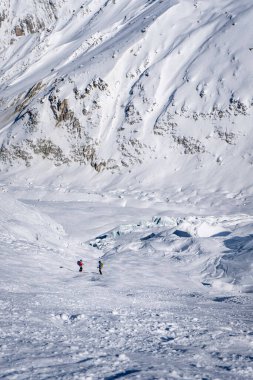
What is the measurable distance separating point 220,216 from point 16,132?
1368 inches

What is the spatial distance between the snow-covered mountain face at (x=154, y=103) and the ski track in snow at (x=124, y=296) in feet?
52.3

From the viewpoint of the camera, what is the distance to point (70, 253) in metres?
28.3

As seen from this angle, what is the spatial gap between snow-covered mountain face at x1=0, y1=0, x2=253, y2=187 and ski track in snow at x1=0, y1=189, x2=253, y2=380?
15.9 meters

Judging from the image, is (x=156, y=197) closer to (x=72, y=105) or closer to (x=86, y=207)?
(x=86, y=207)

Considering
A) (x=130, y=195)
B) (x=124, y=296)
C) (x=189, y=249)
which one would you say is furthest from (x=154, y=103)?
(x=124, y=296)

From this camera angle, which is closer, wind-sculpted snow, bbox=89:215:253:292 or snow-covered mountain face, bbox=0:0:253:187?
wind-sculpted snow, bbox=89:215:253:292

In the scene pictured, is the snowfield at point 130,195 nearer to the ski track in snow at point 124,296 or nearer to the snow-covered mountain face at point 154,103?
the ski track in snow at point 124,296

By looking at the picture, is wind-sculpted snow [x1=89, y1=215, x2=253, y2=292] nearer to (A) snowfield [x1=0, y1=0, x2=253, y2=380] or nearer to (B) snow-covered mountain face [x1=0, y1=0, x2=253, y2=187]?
(A) snowfield [x1=0, y1=0, x2=253, y2=380]

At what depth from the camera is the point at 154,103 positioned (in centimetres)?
6106

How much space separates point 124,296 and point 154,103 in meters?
46.3

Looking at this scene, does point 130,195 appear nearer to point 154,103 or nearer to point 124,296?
point 154,103

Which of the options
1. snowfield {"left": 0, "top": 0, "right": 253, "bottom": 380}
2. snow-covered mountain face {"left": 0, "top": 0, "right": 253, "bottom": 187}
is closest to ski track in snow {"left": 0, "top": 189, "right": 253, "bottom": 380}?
snowfield {"left": 0, "top": 0, "right": 253, "bottom": 380}

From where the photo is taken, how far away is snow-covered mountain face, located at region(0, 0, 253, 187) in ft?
185

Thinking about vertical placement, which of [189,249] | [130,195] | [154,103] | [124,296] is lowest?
[130,195]
